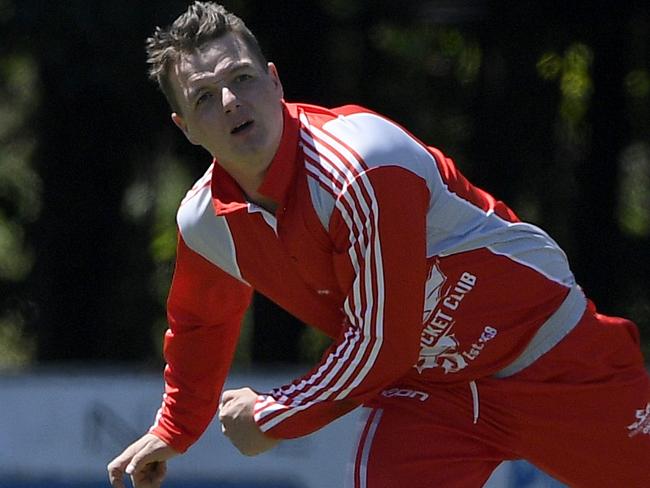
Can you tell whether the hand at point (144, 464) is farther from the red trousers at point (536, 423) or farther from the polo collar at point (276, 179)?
the polo collar at point (276, 179)

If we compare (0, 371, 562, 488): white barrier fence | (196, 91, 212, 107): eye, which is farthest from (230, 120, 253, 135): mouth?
(0, 371, 562, 488): white barrier fence

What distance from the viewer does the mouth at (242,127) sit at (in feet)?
10.6

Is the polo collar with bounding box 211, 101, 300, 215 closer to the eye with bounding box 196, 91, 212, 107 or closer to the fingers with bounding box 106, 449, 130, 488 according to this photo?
the eye with bounding box 196, 91, 212, 107

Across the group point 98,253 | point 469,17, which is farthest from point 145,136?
point 469,17

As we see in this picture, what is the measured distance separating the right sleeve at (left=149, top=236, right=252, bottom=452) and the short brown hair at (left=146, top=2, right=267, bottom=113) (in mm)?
500

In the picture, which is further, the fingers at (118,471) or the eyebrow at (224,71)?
the fingers at (118,471)

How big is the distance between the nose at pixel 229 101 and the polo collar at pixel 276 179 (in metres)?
0.13

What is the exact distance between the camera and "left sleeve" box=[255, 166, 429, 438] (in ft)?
10.3

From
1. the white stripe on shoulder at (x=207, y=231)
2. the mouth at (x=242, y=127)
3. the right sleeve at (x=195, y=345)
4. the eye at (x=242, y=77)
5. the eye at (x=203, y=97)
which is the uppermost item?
the eye at (x=242, y=77)

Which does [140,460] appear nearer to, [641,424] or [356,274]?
[356,274]

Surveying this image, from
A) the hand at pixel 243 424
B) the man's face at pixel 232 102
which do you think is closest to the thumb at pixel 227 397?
the hand at pixel 243 424

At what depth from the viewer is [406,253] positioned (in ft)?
10.3

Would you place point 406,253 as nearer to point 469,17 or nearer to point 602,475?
point 602,475

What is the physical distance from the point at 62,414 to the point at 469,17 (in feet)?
11.7
